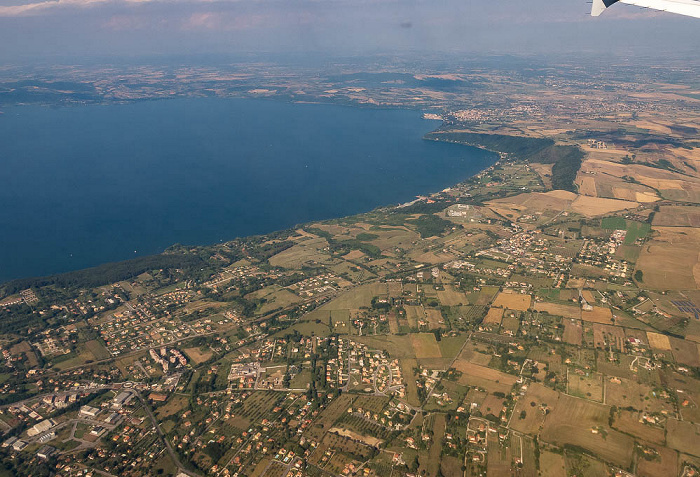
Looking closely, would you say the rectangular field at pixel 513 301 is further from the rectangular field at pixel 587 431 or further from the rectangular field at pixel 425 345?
the rectangular field at pixel 587 431

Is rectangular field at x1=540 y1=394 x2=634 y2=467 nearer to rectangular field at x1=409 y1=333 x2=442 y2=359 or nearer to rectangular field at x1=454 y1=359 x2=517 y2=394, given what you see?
rectangular field at x1=454 y1=359 x2=517 y2=394

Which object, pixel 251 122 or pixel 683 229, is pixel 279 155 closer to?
pixel 251 122

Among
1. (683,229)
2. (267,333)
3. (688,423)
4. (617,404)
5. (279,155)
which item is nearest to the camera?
(688,423)

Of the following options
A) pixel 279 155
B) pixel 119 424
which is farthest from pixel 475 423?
pixel 279 155

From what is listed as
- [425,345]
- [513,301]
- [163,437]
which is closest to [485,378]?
[425,345]

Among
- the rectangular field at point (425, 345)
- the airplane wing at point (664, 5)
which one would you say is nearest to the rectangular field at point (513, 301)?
the rectangular field at point (425, 345)

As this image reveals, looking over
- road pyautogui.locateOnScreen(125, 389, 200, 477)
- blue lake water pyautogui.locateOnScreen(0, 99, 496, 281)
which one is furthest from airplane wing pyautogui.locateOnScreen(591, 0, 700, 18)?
blue lake water pyautogui.locateOnScreen(0, 99, 496, 281)

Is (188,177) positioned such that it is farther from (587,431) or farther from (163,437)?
(587,431)
